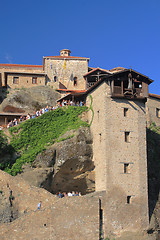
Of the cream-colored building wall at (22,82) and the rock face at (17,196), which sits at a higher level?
the cream-colored building wall at (22,82)

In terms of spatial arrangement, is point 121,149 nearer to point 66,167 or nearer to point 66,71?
point 66,167

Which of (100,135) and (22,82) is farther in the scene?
(22,82)

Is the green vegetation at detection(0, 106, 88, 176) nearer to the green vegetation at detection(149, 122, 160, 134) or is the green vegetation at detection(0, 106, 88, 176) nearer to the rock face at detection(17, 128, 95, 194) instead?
the rock face at detection(17, 128, 95, 194)

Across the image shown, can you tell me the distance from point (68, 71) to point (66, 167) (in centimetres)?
2299

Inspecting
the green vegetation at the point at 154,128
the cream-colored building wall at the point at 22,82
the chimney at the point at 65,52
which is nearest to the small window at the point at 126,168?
the green vegetation at the point at 154,128

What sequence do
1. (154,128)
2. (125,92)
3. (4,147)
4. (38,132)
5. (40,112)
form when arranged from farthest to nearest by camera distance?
(154,128) < (40,112) < (38,132) < (4,147) < (125,92)

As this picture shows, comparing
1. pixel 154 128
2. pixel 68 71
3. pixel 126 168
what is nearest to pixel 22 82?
pixel 68 71

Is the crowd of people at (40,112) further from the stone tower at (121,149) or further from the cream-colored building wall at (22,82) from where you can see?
the cream-colored building wall at (22,82)

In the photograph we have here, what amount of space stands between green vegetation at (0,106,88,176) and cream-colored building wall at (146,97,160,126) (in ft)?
49.3

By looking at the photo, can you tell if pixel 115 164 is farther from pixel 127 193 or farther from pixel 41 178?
pixel 41 178

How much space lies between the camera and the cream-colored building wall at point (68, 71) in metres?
55.4

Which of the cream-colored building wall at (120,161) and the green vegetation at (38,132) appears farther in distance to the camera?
the green vegetation at (38,132)

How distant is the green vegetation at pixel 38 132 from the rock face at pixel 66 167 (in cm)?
91

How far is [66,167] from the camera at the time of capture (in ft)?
121
